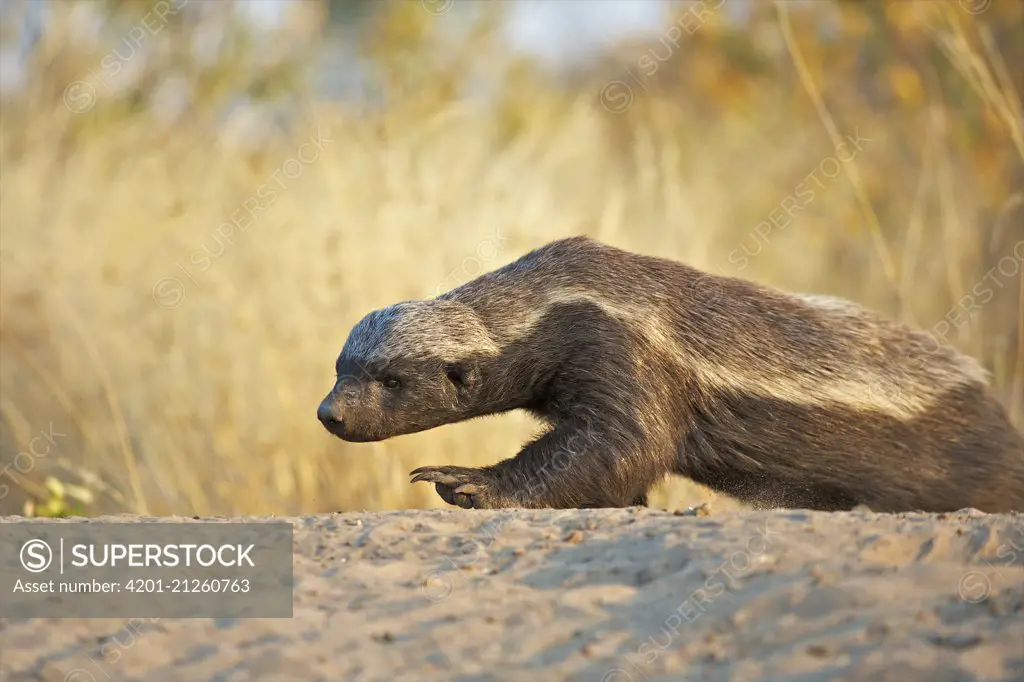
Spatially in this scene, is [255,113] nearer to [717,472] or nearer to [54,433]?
[54,433]

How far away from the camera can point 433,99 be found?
1018cm

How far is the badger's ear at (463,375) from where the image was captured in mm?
5371

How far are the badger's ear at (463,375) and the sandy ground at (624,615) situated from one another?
1.68 metres

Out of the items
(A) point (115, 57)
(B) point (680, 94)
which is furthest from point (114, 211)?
(B) point (680, 94)

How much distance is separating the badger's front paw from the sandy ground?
112cm

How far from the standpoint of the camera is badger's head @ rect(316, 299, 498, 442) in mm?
5227

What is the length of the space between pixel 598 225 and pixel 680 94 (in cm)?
667

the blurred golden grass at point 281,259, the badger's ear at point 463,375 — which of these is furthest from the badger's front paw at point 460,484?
the blurred golden grass at point 281,259

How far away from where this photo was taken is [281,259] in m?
8.54

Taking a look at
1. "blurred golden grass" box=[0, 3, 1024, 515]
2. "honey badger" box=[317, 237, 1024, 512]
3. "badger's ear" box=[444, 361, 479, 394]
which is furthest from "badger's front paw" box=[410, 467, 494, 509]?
"blurred golden grass" box=[0, 3, 1024, 515]

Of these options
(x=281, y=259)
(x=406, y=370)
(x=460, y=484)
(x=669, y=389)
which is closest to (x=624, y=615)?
(x=460, y=484)

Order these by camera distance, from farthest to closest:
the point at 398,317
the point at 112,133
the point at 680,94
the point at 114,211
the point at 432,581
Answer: the point at 680,94
the point at 112,133
the point at 114,211
the point at 398,317
the point at 432,581

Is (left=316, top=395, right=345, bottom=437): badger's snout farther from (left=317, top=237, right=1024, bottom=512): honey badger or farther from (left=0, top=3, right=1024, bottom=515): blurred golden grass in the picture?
(left=0, top=3, right=1024, bottom=515): blurred golden grass

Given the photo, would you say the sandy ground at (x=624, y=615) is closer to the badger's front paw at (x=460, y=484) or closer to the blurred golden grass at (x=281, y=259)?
the badger's front paw at (x=460, y=484)
